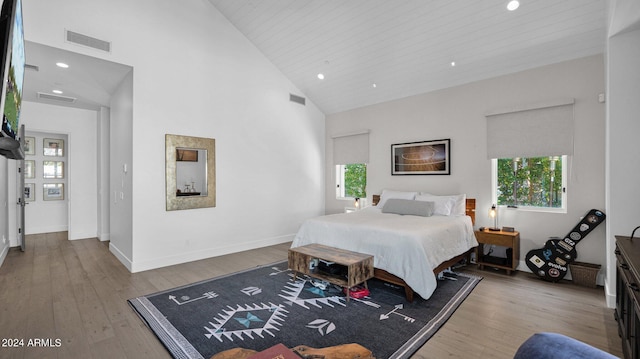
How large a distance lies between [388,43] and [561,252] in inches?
141

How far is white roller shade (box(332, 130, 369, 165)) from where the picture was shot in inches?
236

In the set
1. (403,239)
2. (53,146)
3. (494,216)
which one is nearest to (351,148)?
(494,216)

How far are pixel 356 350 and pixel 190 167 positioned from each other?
3939 mm

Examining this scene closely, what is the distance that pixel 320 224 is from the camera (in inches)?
156

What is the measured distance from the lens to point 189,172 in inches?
179

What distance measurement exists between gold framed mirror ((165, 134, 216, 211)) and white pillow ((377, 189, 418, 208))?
112 inches

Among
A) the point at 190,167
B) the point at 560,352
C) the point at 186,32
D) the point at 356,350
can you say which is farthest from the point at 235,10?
the point at 560,352

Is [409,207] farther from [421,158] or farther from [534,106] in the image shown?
[534,106]

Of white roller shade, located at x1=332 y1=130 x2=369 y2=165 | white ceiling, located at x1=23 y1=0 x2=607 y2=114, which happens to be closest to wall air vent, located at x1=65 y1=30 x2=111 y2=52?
white ceiling, located at x1=23 y1=0 x2=607 y2=114

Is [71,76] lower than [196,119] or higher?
higher

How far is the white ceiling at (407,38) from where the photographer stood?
11.2 feet

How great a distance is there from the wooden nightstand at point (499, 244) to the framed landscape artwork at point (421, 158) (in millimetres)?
1181

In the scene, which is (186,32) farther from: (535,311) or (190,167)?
(535,311)

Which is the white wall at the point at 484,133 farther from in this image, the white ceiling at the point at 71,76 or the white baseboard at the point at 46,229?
the white baseboard at the point at 46,229
